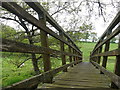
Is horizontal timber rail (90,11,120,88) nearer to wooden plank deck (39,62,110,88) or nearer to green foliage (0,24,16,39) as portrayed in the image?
wooden plank deck (39,62,110,88)

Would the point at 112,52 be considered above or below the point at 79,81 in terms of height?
above

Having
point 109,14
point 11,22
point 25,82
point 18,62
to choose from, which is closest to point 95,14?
point 109,14

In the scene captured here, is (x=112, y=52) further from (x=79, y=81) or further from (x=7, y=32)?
(x=7, y=32)

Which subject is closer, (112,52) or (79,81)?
(112,52)

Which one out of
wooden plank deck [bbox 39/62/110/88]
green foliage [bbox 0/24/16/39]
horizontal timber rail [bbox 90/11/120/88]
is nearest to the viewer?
horizontal timber rail [bbox 90/11/120/88]

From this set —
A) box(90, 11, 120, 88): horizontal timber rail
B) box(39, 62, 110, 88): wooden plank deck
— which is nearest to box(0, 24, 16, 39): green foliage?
box(39, 62, 110, 88): wooden plank deck

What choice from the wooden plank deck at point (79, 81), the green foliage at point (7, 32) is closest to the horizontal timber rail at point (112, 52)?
the wooden plank deck at point (79, 81)

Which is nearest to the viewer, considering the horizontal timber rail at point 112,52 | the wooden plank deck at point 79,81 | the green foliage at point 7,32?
the horizontal timber rail at point 112,52

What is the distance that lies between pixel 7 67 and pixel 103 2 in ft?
16.2

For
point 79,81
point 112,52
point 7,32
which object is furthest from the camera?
point 7,32

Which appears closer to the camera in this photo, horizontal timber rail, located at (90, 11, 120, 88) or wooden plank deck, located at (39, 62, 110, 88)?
horizontal timber rail, located at (90, 11, 120, 88)

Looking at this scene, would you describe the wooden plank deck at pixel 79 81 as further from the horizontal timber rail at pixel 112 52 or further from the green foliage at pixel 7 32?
the green foliage at pixel 7 32

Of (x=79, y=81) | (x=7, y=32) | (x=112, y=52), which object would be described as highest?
(x=7, y=32)

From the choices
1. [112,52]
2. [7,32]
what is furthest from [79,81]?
[7,32]
